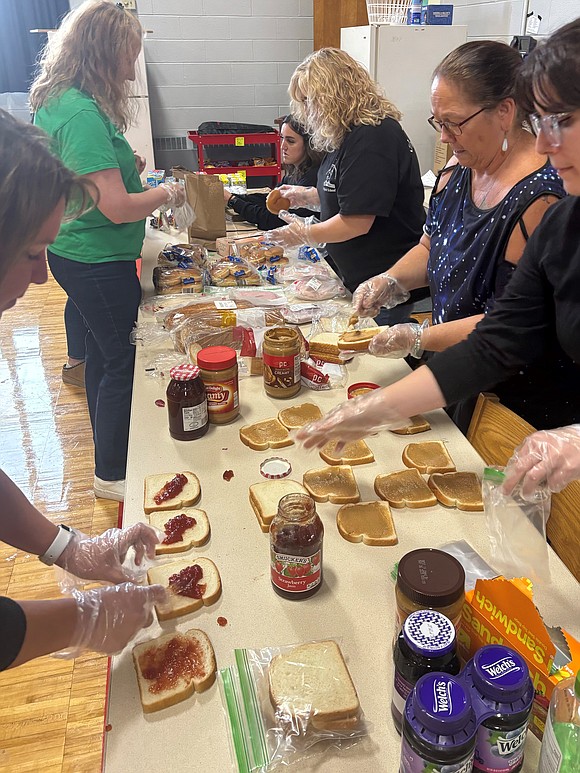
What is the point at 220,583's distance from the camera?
3.39 ft

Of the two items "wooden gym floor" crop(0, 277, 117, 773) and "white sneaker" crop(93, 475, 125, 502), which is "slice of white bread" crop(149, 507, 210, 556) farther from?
"white sneaker" crop(93, 475, 125, 502)

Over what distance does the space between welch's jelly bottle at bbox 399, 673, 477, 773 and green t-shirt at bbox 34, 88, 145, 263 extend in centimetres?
155

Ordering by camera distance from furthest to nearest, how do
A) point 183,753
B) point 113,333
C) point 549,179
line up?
point 113,333
point 549,179
point 183,753

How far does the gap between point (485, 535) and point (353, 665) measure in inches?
15.2

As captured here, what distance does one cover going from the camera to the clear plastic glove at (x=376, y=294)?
79.0 inches

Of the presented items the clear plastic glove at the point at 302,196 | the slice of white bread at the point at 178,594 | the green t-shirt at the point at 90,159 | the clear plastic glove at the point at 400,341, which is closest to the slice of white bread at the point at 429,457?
the clear plastic glove at the point at 400,341

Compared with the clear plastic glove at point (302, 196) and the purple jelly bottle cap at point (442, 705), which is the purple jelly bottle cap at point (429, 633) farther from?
the clear plastic glove at point (302, 196)

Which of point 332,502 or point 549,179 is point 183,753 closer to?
point 332,502

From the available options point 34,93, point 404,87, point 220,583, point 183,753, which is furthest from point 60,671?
point 404,87

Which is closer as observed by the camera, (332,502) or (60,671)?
(332,502)

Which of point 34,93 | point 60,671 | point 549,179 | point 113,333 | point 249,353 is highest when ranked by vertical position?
point 34,93

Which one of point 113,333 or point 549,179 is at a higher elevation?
point 549,179

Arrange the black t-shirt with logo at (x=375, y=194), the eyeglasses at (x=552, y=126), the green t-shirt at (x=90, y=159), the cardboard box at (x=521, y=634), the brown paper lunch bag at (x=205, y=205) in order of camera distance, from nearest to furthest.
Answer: the cardboard box at (x=521, y=634) < the eyeglasses at (x=552, y=126) < the green t-shirt at (x=90, y=159) < the black t-shirt with logo at (x=375, y=194) < the brown paper lunch bag at (x=205, y=205)

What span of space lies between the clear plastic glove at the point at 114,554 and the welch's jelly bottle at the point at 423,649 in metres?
0.52
